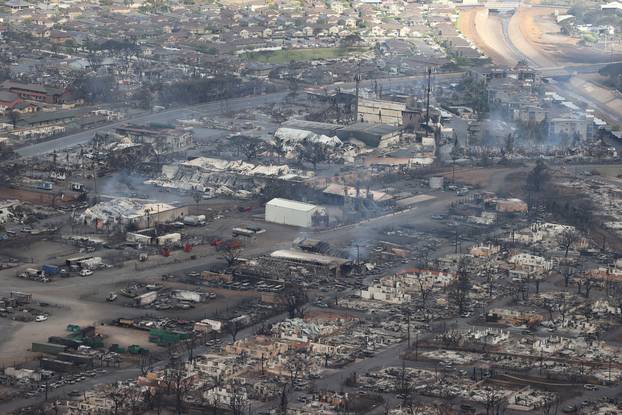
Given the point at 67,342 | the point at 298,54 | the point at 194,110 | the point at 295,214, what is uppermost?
the point at 67,342

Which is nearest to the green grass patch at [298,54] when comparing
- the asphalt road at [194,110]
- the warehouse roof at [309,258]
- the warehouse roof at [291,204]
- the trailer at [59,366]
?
the asphalt road at [194,110]

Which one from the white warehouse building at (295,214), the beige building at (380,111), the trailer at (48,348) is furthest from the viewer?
the beige building at (380,111)

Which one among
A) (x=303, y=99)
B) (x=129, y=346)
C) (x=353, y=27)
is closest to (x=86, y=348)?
(x=129, y=346)

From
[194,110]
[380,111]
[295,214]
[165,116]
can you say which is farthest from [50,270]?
[380,111]

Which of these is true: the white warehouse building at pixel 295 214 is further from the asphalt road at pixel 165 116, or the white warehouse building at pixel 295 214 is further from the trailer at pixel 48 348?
the trailer at pixel 48 348

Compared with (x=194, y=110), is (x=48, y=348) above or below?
above

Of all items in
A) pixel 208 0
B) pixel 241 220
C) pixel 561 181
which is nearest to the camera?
pixel 241 220

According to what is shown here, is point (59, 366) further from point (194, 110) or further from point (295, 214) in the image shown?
point (194, 110)

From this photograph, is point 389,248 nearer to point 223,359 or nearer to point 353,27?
point 223,359
